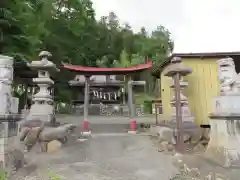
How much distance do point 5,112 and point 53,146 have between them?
3.21 m

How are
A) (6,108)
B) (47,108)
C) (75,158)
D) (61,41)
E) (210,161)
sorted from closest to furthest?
(6,108) < (210,161) < (75,158) < (47,108) < (61,41)

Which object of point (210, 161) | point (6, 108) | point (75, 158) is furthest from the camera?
point (75, 158)

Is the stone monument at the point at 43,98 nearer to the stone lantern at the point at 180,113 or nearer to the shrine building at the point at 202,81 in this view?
the stone lantern at the point at 180,113

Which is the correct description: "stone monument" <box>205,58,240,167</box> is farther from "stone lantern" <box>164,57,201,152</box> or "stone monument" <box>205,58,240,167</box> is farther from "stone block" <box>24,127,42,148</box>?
"stone block" <box>24,127,42,148</box>

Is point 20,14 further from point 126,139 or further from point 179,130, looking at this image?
point 179,130

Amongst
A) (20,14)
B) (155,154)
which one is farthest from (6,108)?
(20,14)

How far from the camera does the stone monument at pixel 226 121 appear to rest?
6.41 meters

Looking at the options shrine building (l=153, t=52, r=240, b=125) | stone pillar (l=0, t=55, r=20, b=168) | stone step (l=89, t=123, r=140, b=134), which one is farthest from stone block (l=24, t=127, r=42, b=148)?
shrine building (l=153, t=52, r=240, b=125)

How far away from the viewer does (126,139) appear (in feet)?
33.4

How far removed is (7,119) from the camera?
5633 millimetres

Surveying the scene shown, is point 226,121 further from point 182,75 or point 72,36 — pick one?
point 72,36

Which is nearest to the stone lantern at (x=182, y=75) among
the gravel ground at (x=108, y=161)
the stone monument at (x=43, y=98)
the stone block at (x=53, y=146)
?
the gravel ground at (x=108, y=161)

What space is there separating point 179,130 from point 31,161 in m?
5.35

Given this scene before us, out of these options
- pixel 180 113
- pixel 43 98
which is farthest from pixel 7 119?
pixel 180 113
